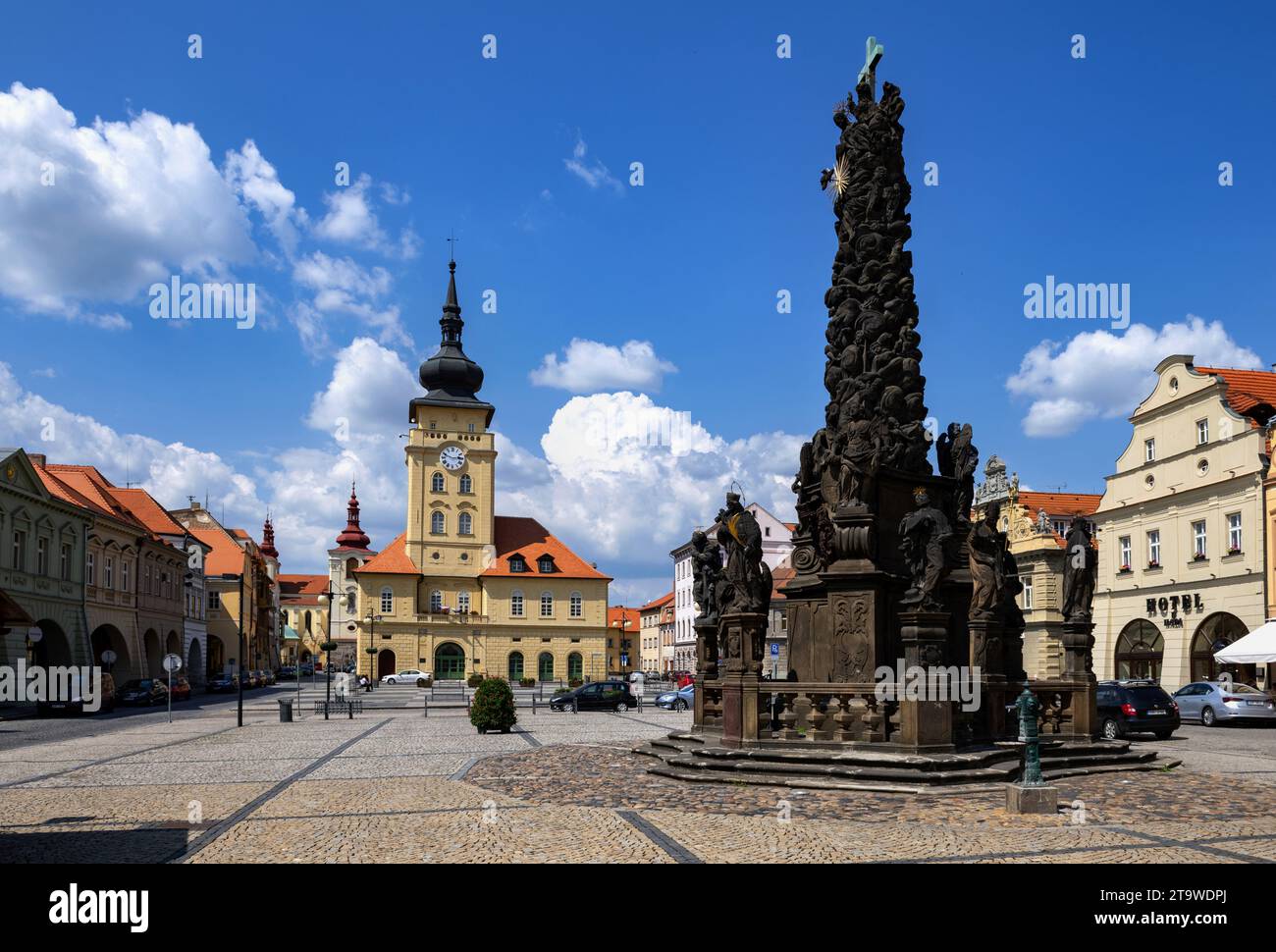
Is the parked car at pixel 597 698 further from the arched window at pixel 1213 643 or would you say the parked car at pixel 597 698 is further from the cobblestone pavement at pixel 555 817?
the arched window at pixel 1213 643

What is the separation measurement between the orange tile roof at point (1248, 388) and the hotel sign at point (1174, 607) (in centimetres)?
700

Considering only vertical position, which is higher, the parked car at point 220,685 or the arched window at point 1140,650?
the arched window at point 1140,650

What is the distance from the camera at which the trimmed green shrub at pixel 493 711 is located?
25516mm

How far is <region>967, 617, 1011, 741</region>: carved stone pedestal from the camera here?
51.1 feet

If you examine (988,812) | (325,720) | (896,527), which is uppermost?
(896,527)

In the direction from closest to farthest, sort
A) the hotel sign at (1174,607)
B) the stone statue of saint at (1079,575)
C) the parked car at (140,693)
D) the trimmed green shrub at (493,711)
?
the stone statue of saint at (1079,575), the trimmed green shrub at (493,711), the hotel sign at (1174,607), the parked car at (140,693)

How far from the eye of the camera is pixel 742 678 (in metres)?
15.0

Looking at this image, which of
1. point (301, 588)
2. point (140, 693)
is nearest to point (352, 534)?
point (301, 588)

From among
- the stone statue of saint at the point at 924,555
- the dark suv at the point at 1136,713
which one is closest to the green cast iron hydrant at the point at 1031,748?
the stone statue of saint at the point at 924,555

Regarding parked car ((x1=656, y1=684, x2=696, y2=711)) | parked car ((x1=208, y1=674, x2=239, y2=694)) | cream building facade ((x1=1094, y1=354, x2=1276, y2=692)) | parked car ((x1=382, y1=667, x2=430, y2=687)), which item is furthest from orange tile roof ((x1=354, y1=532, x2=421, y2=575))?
cream building facade ((x1=1094, y1=354, x2=1276, y2=692))
